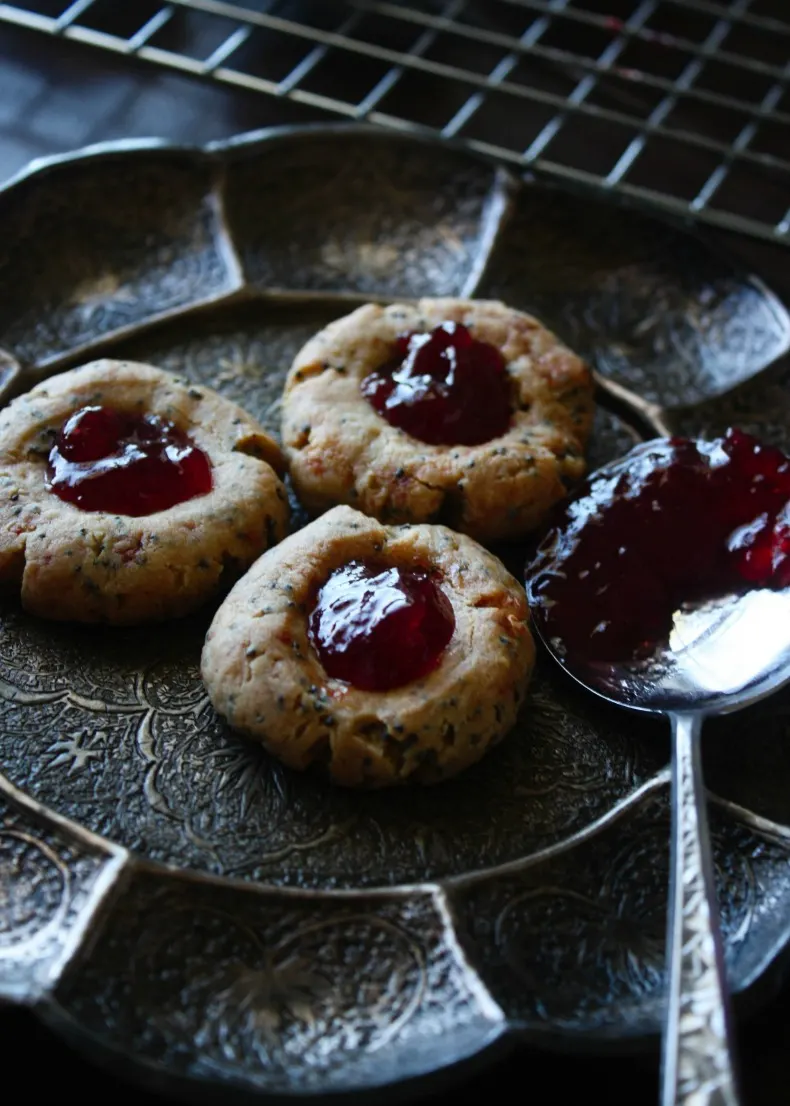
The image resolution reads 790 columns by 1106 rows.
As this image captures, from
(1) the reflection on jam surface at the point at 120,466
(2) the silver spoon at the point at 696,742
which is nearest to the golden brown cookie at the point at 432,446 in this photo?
(1) the reflection on jam surface at the point at 120,466

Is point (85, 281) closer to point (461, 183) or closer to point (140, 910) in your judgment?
point (461, 183)

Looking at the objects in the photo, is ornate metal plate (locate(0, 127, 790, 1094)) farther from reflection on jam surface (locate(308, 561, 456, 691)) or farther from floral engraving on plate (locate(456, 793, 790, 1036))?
reflection on jam surface (locate(308, 561, 456, 691))

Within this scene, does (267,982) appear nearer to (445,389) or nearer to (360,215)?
(445,389)

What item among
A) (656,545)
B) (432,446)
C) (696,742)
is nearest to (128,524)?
(432,446)

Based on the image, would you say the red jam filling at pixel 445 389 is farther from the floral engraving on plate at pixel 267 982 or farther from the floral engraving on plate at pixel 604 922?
the floral engraving on plate at pixel 267 982

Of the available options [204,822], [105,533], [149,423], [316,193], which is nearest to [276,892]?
[204,822]


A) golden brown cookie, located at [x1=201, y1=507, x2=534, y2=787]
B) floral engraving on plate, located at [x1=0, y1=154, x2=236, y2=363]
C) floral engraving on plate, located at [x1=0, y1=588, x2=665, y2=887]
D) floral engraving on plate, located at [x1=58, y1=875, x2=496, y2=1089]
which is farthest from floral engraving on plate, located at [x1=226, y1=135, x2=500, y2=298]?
floral engraving on plate, located at [x1=58, y1=875, x2=496, y2=1089]
